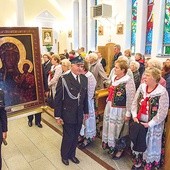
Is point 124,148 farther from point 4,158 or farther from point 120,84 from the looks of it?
point 4,158

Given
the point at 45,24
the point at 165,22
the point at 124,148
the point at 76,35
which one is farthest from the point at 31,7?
the point at 124,148

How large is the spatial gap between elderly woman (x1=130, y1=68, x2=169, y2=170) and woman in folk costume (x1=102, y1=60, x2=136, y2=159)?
0.18 meters

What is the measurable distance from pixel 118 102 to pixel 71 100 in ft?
2.14

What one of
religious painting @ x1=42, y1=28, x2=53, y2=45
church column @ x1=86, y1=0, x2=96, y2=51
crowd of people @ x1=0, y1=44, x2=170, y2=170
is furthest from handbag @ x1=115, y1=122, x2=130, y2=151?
religious painting @ x1=42, y1=28, x2=53, y2=45

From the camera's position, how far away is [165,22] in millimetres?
6543

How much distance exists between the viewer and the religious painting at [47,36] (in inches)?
408

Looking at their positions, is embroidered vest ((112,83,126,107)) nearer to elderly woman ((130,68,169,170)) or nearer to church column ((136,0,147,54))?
A: elderly woman ((130,68,169,170))

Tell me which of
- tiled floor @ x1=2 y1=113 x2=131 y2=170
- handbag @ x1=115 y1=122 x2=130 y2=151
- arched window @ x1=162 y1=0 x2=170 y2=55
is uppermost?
arched window @ x1=162 y1=0 x2=170 y2=55

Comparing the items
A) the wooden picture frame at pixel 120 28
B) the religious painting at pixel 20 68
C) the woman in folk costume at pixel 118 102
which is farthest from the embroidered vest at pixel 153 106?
the wooden picture frame at pixel 120 28

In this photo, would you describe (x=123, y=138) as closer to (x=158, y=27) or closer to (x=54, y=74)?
(x=54, y=74)

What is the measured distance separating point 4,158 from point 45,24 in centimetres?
835

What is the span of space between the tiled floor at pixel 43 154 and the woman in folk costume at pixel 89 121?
14 centimetres

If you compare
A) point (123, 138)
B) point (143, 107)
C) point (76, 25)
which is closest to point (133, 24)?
point (76, 25)

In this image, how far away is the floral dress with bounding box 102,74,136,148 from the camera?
9.48 ft
